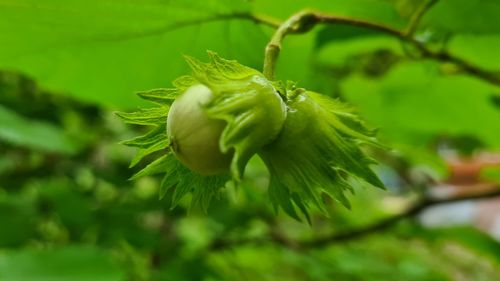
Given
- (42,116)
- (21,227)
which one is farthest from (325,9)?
(42,116)

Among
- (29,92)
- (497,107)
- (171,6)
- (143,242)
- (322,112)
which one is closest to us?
(322,112)

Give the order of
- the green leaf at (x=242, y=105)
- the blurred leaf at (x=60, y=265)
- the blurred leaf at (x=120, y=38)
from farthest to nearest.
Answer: the blurred leaf at (x=60, y=265) → the blurred leaf at (x=120, y=38) → the green leaf at (x=242, y=105)

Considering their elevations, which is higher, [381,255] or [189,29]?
[189,29]

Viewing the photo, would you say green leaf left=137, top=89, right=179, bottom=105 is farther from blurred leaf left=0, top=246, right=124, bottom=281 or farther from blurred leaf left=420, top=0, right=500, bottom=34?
blurred leaf left=0, top=246, right=124, bottom=281

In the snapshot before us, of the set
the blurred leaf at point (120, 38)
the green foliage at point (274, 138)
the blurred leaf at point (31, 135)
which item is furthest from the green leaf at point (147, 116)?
the blurred leaf at point (31, 135)

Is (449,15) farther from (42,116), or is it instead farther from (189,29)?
(42,116)

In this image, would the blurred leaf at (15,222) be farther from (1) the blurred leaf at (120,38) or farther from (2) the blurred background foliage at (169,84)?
(1) the blurred leaf at (120,38)

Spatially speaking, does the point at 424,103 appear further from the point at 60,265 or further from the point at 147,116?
the point at 147,116
